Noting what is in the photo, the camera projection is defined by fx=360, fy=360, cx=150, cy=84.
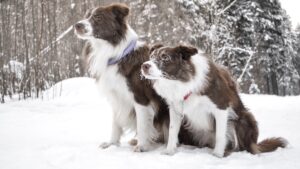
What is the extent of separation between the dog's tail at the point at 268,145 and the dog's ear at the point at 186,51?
1.53 m

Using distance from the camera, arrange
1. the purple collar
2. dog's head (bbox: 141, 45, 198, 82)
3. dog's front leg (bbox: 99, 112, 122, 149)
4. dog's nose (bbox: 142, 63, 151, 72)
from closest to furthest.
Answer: dog's nose (bbox: 142, 63, 151, 72) → dog's head (bbox: 141, 45, 198, 82) → the purple collar → dog's front leg (bbox: 99, 112, 122, 149)

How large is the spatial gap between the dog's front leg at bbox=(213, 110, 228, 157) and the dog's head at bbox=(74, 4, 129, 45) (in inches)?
66.9

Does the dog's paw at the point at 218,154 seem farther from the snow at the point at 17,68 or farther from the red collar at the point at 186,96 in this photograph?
the snow at the point at 17,68

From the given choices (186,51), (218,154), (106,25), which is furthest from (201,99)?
(106,25)

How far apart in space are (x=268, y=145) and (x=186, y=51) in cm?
179

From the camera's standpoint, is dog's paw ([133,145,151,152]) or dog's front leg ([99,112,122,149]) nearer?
dog's paw ([133,145,151,152])

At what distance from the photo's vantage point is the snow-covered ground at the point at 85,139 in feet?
13.4

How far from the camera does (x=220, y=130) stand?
4695 millimetres

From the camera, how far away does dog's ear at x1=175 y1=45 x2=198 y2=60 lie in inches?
179

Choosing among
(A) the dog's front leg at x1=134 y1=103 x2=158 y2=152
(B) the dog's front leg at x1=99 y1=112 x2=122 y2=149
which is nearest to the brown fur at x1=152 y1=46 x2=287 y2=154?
(A) the dog's front leg at x1=134 y1=103 x2=158 y2=152

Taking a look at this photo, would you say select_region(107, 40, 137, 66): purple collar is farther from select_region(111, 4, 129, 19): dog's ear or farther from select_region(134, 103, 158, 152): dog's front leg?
select_region(134, 103, 158, 152): dog's front leg

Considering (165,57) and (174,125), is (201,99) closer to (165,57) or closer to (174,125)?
(174,125)

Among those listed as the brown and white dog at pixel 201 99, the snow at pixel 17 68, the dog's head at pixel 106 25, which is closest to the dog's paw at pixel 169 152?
the brown and white dog at pixel 201 99

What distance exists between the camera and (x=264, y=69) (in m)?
34.0
